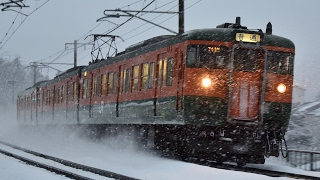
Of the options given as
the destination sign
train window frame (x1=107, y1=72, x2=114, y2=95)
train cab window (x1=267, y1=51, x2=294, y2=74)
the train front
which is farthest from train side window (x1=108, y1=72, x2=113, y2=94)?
train cab window (x1=267, y1=51, x2=294, y2=74)

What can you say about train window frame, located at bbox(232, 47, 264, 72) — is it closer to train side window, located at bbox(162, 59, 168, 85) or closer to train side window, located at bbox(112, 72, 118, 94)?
train side window, located at bbox(162, 59, 168, 85)

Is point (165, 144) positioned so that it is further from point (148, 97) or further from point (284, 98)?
point (284, 98)

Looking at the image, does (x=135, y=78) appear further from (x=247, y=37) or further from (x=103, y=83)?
(x=247, y=37)

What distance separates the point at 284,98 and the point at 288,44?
1377 millimetres

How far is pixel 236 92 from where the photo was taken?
13.0 m

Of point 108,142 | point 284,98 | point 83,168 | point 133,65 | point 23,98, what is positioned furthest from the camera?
point 23,98

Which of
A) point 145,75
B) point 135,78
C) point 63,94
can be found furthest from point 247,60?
point 63,94

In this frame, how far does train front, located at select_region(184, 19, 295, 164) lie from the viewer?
12750mm

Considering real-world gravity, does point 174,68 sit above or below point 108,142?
→ above

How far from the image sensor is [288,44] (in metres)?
13.5

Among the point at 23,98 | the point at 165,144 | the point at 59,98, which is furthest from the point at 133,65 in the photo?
the point at 23,98

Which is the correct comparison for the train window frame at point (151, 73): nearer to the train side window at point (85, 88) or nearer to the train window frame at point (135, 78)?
the train window frame at point (135, 78)

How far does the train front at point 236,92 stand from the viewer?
1275 cm

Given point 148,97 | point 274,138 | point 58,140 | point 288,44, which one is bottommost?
point 58,140
